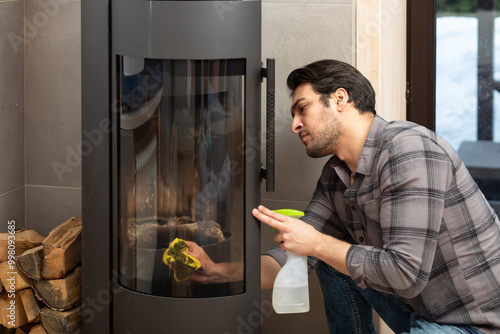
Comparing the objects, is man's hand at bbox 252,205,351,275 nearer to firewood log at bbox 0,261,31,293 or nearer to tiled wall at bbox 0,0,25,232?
firewood log at bbox 0,261,31,293

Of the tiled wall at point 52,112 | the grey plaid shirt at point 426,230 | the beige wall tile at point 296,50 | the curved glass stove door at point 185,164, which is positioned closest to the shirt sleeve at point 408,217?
the grey plaid shirt at point 426,230

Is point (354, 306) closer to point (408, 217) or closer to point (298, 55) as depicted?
point (408, 217)

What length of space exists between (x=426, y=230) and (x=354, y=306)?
0.46 metres

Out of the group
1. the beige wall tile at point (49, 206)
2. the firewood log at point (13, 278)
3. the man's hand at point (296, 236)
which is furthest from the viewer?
the beige wall tile at point (49, 206)

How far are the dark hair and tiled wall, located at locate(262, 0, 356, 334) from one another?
0.30 metres

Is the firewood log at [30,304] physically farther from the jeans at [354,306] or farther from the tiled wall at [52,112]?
the jeans at [354,306]

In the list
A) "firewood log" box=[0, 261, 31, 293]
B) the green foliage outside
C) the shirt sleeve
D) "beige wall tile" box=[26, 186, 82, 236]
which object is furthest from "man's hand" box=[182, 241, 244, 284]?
the green foliage outside

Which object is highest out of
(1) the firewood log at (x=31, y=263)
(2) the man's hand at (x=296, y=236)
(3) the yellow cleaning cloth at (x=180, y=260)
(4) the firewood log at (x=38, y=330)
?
(2) the man's hand at (x=296, y=236)

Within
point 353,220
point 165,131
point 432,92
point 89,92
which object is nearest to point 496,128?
point 432,92

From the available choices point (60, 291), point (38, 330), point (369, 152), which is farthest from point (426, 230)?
point (38, 330)

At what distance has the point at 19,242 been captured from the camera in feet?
6.93

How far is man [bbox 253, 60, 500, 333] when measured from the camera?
164cm

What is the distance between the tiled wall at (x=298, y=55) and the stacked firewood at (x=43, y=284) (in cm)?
64

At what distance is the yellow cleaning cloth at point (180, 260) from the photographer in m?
1.71
